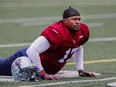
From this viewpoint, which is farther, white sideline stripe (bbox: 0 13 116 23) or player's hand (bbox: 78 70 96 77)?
white sideline stripe (bbox: 0 13 116 23)

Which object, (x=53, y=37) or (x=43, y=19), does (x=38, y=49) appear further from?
(x=43, y=19)

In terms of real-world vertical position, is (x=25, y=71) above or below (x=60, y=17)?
above

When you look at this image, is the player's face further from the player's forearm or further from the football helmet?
the football helmet

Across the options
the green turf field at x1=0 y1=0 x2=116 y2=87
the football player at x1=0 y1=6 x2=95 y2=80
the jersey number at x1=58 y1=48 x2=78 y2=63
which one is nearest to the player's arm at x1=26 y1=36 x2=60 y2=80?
the football player at x1=0 y1=6 x2=95 y2=80

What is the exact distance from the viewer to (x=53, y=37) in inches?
299

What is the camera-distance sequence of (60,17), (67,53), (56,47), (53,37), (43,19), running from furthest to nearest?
(60,17), (43,19), (67,53), (56,47), (53,37)

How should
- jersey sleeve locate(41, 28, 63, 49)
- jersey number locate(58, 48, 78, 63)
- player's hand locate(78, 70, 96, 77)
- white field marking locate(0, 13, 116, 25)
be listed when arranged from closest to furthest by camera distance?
jersey sleeve locate(41, 28, 63, 49) < jersey number locate(58, 48, 78, 63) < player's hand locate(78, 70, 96, 77) < white field marking locate(0, 13, 116, 25)

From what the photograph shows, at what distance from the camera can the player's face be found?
777cm

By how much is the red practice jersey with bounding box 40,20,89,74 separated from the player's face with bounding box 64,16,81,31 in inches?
2.4

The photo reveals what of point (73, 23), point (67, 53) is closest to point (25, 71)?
point (67, 53)

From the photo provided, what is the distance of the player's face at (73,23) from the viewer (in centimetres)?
777

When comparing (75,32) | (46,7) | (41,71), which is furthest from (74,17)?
(46,7)

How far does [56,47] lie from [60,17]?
11.6m

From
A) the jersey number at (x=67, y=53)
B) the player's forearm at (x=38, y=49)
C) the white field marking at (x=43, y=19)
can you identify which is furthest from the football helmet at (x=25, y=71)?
the white field marking at (x=43, y=19)
